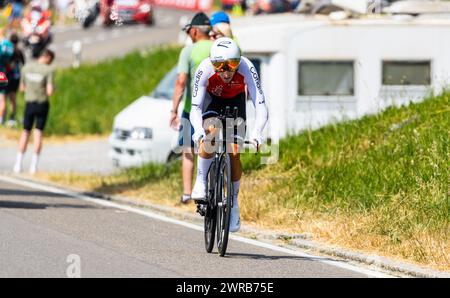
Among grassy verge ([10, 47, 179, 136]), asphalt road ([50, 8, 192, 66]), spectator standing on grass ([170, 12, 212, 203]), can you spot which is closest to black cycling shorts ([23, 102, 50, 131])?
spectator standing on grass ([170, 12, 212, 203])

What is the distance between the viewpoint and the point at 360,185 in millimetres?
14109

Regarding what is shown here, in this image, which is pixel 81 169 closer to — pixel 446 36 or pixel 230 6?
pixel 446 36

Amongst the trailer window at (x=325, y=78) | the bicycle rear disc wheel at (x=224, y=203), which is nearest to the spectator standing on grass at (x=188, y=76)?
the bicycle rear disc wheel at (x=224, y=203)

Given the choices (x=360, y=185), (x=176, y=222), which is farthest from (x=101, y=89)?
(x=360, y=185)

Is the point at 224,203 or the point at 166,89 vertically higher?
the point at 166,89

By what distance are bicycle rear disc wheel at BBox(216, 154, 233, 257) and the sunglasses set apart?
72 centimetres

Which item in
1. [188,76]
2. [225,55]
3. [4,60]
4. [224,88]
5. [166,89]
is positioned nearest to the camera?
[225,55]

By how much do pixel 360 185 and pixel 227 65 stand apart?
3251 millimetres

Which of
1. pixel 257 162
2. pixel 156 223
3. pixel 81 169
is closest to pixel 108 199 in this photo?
pixel 257 162

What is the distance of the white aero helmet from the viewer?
443 inches

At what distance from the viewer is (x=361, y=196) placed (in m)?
13.8

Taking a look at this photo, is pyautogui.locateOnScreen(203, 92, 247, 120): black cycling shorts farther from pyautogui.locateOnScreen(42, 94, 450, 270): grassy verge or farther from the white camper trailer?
the white camper trailer

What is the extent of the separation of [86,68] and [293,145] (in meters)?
21.1

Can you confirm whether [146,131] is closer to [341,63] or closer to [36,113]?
[36,113]
